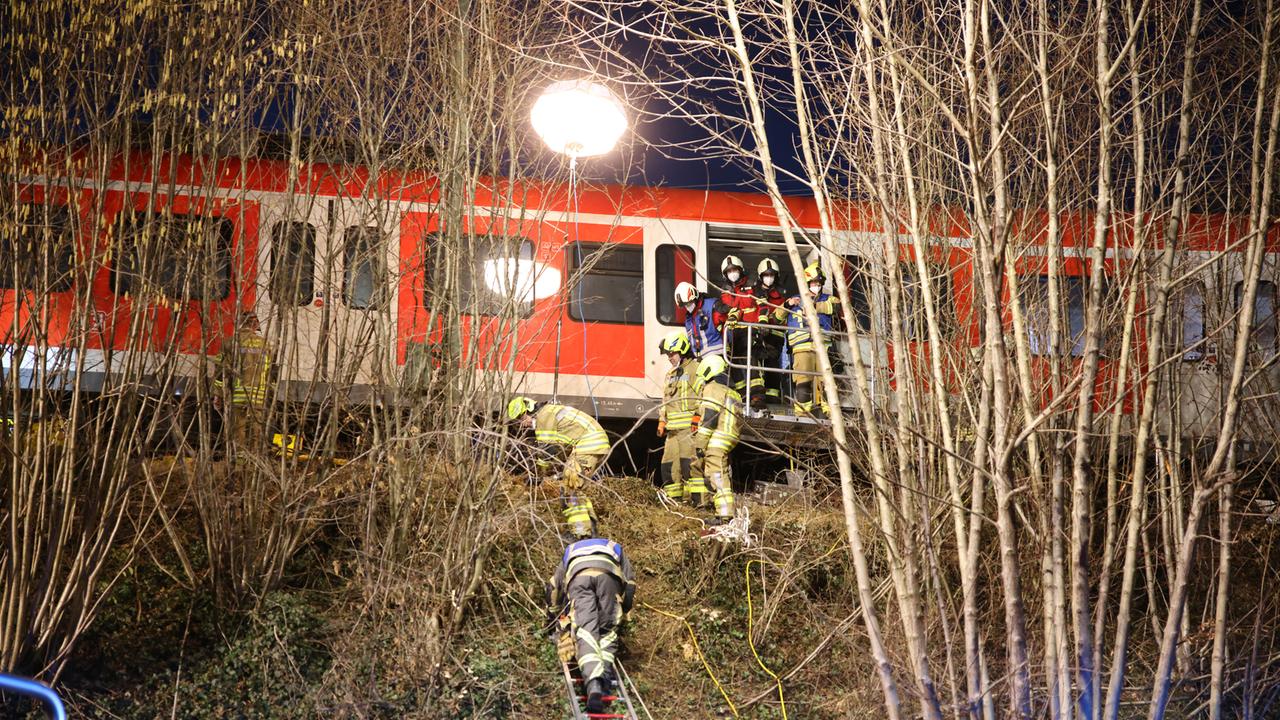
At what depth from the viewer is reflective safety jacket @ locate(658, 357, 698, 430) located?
32.4 feet

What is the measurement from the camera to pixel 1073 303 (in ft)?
33.7

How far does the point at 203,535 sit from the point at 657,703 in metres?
3.45

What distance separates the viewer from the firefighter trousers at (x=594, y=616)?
7.16 meters

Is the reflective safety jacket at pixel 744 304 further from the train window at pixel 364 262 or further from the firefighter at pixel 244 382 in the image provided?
the firefighter at pixel 244 382

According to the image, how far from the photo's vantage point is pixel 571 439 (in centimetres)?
868

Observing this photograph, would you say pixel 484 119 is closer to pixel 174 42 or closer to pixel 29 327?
pixel 174 42

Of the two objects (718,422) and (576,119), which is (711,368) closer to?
(718,422)

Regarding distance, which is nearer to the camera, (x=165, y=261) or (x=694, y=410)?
(x=165, y=261)

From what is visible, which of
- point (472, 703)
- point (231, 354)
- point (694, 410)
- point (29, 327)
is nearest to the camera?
point (29, 327)

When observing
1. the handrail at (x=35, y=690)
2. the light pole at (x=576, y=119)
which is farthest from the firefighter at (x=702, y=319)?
the handrail at (x=35, y=690)

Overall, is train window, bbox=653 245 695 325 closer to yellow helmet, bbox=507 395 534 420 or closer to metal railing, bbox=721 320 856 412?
metal railing, bbox=721 320 856 412

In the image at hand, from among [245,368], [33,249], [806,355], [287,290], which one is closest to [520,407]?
[287,290]

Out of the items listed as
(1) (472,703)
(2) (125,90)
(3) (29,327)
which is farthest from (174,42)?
(1) (472,703)

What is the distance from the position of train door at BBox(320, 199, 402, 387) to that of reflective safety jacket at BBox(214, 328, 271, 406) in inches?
17.3
